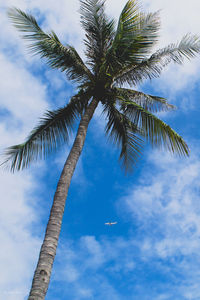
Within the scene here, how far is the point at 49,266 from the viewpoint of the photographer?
5.11 meters

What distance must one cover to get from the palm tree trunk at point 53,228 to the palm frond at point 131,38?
2199 millimetres

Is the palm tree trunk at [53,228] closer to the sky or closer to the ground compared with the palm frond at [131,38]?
closer to the ground

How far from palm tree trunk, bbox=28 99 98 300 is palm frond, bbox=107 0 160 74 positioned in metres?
2.20

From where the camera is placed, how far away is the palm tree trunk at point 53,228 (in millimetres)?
4838

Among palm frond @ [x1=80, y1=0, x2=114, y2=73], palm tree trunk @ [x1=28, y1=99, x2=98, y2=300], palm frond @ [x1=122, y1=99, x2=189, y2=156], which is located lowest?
palm tree trunk @ [x1=28, y1=99, x2=98, y2=300]

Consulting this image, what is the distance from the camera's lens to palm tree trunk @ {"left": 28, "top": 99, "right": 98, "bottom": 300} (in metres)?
4.84

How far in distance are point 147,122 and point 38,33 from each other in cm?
411

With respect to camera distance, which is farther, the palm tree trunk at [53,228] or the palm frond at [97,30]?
the palm frond at [97,30]

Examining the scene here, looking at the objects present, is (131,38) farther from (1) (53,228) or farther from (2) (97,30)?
(1) (53,228)

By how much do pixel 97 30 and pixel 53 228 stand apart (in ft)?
20.8

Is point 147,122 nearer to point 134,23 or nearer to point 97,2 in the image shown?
point 134,23

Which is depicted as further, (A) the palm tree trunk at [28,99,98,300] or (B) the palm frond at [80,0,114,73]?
(B) the palm frond at [80,0,114,73]

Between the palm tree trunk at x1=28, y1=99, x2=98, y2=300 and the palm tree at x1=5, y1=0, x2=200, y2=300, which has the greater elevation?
the palm tree at x1=5, y1=0, x2=200, y2=300

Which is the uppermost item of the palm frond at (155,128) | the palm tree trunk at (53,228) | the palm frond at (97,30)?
the palm frond at (97,30)
